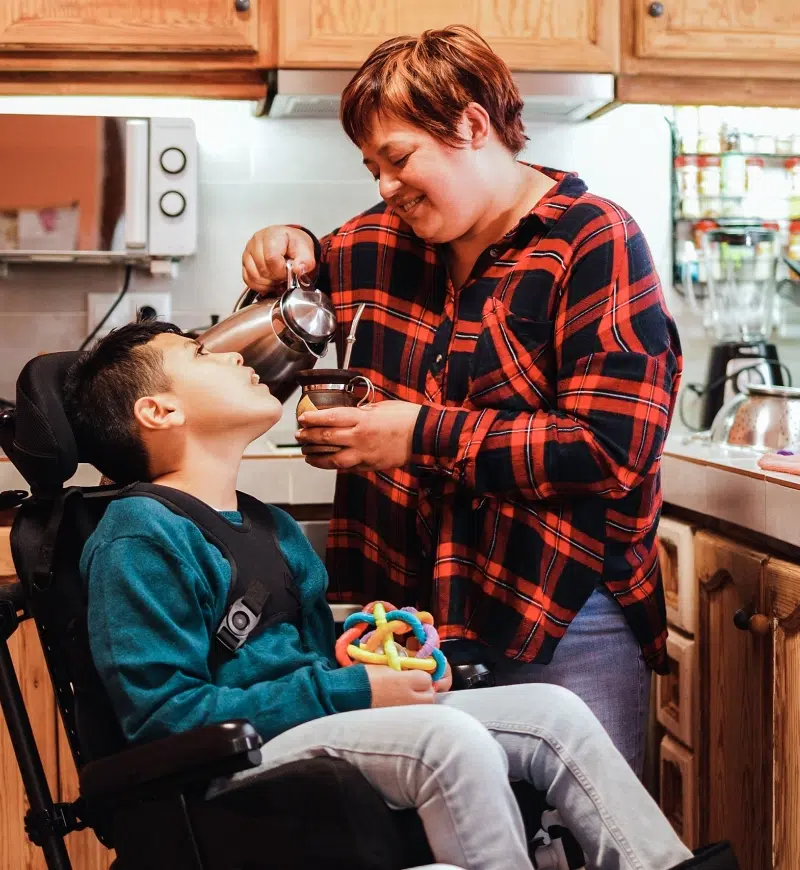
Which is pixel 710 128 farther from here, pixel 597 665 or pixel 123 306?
pixel 597 665

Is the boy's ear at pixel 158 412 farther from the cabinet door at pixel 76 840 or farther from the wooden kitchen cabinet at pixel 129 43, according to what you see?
the wooden kitchen cabinet at pixel 129 43

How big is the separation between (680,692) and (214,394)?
1.08 metres

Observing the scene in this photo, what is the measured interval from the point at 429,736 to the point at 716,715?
897mm

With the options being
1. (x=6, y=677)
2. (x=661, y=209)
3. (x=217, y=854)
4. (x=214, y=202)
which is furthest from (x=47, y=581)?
(x=661, y=209)

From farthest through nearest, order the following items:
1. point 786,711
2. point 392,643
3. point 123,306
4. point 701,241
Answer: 1. point 701,241
2. point 123,306
3. point 786,711
4. point 392,643

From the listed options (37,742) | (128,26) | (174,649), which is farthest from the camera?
(128,26)

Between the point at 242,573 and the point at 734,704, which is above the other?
the point at 242,573

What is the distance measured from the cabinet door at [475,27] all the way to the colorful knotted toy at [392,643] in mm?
1245

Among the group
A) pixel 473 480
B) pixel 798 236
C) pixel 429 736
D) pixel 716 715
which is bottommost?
pixel 716 715

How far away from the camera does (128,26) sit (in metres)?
2.10

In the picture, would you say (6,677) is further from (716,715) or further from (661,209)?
(661,209)

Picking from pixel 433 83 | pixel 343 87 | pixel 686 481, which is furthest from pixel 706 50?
pixel 433 83

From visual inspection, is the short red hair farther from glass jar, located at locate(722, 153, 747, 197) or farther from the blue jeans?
glass jar, located at locate(722, 153, 747, 197)

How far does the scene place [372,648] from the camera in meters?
1.33
